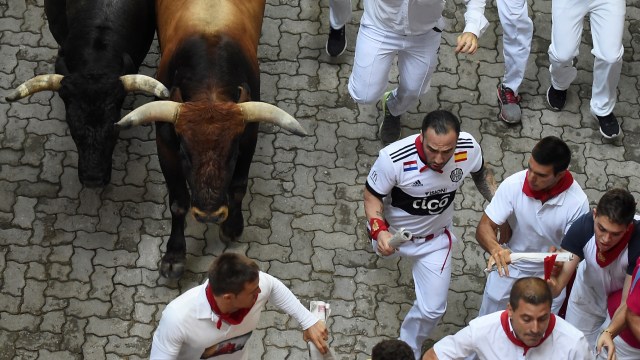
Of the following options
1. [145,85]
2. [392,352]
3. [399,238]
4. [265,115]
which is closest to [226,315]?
[392,352]

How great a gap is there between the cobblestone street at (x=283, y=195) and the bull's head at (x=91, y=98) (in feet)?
2.95

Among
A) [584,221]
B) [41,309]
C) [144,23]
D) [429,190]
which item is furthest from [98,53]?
[584,221]

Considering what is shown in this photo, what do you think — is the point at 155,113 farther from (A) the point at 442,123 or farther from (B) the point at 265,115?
(A) the point at 442,123

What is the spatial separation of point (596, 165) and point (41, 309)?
523 centimetres

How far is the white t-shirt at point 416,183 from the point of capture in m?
7.65

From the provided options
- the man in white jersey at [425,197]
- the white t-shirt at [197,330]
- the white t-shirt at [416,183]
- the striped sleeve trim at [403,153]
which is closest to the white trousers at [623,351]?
the man in white jersey at [425,197]

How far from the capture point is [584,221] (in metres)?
7.24

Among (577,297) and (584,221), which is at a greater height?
(584,221)

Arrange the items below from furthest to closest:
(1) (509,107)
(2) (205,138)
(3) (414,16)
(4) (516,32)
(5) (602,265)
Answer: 1. (1) (509,107)
2. (4) (516,32)
3. (3) (414,16)
4. (2) (205,138)
5. (5) (602,265)

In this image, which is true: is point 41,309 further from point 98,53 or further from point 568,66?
point 568,66

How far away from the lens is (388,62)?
934 centimetres

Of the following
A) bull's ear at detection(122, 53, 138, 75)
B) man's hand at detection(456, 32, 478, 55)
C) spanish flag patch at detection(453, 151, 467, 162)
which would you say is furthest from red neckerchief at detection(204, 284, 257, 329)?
man's hand at detection(456, 32, 478, 55)

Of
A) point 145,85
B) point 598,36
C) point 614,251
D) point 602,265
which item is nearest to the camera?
point 614,251

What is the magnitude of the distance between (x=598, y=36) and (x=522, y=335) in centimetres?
432
